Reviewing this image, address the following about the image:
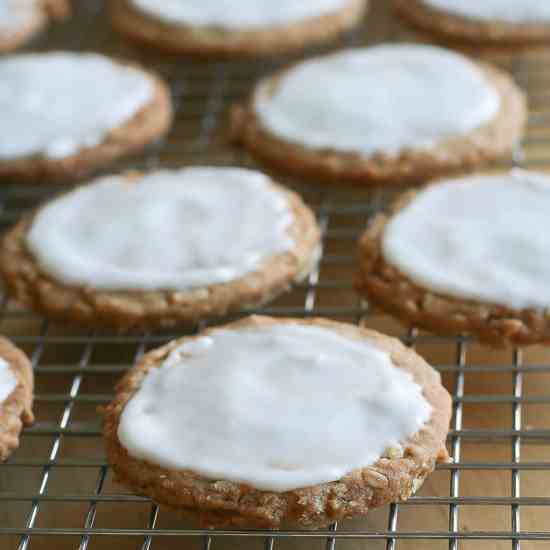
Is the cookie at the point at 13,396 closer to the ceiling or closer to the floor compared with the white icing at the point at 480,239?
closer to the floor

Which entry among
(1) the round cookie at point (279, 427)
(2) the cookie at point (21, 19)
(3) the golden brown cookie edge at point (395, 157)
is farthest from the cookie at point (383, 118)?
(2) the cookie at point (21, 19)

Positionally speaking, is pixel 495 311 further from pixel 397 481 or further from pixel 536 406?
pixel 397 481

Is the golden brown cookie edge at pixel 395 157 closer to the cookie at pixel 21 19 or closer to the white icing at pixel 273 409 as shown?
the white icing at pixel 273 409

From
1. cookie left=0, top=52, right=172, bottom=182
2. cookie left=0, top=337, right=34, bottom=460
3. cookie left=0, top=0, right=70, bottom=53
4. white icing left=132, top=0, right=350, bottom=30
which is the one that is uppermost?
white icing left=132, top=0, right=350, bottom=30

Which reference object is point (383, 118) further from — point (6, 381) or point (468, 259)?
point (6, 381)

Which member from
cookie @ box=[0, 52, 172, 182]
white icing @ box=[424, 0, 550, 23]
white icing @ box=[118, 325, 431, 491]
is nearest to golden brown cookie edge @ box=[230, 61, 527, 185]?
cookie @ box=[0, 52, 172, 182]

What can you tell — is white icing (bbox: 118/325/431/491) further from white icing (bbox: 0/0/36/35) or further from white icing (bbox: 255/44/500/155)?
white icing (bbox: 0/0/36/35)
